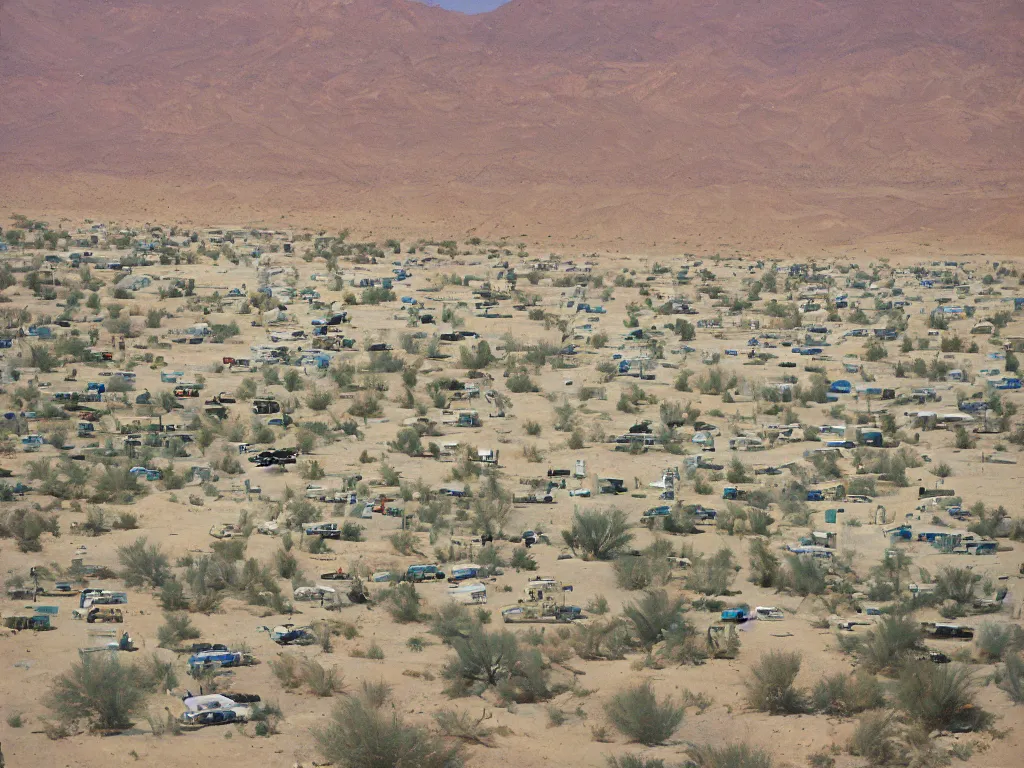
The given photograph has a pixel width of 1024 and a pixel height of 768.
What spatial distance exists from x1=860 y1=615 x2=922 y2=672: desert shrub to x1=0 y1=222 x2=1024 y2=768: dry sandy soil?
0.46 m

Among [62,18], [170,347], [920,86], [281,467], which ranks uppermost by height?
[62,18]

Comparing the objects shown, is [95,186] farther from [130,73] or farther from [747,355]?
[747,355]

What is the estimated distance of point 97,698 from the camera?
41.9 ft

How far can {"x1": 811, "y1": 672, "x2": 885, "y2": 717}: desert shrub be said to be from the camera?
13.5 meters

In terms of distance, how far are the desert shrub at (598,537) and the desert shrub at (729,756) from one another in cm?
623

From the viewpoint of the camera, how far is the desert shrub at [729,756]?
468 inches

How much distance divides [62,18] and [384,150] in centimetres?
4025

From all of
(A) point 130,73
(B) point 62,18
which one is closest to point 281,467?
(A) point 130,73

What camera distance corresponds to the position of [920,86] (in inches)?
3836

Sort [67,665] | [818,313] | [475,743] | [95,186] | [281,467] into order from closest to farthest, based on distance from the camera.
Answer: [475,743] < [67,665] < [281,467] < [818,313] < [95,186]

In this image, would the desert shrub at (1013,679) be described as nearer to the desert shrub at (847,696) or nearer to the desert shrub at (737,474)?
the desert shrub at (847,696)

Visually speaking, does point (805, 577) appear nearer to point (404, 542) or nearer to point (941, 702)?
point (941, 702)

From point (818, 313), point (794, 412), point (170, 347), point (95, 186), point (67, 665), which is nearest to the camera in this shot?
point (67, 665)

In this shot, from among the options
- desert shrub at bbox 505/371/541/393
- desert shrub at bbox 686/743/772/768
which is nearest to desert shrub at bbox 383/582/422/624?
desert shrub at bbox 686/743/772/768
